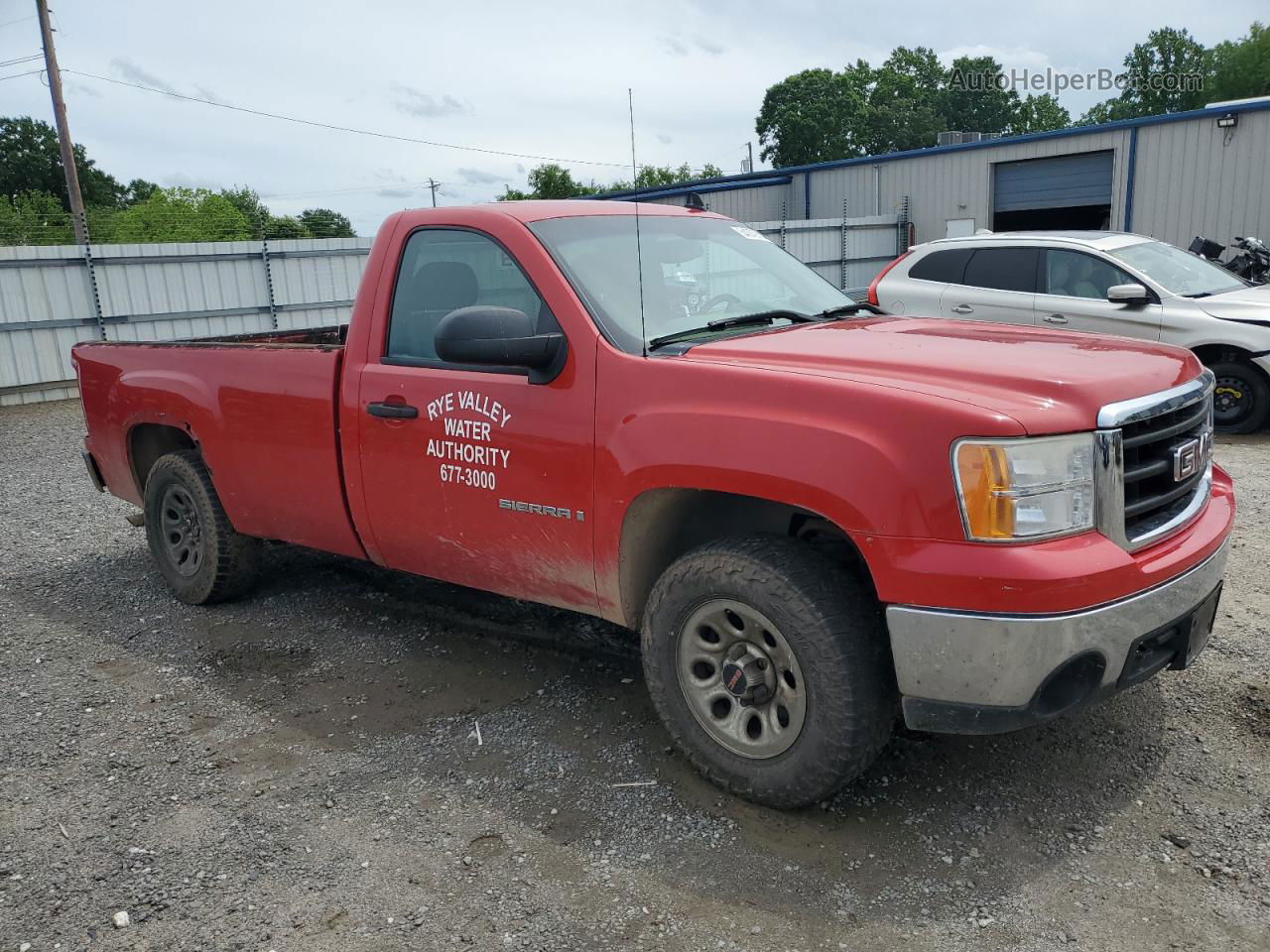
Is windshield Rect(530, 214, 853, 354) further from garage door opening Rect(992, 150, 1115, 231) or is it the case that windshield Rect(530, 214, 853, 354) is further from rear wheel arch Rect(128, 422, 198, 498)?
garage door opening Rect(992, 150, 1115, 231)

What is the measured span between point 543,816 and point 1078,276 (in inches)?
299

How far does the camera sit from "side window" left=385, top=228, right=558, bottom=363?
12.1 ft

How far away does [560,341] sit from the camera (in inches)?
131

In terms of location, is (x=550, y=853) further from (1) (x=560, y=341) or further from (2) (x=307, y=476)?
(2) (x=307, y=476)

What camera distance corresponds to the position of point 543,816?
10.3ft

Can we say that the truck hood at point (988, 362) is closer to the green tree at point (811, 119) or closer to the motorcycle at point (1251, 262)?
the motorcycle at point (1251, 262)

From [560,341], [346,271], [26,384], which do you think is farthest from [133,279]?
[560,341]

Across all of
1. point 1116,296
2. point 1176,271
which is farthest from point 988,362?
point 1176,271

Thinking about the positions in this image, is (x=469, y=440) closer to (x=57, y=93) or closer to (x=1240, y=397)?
(x=1240, y=397)

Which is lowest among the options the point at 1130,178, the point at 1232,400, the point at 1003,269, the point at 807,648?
the point at 1232,400

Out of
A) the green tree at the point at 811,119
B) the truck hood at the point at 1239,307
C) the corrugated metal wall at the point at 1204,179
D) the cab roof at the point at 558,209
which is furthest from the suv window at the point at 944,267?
the green tree at the point at 811,119

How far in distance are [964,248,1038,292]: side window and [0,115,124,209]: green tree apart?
7239 cm

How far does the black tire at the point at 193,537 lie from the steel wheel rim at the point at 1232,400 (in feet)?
25.9

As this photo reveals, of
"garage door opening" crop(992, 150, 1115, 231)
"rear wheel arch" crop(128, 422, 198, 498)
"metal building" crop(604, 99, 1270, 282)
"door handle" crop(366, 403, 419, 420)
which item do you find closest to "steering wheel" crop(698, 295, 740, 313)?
"door handle" crop(366, 403, 419, 420)
